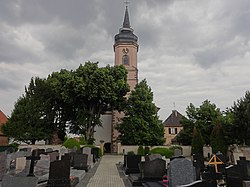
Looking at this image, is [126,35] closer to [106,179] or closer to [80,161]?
[80,161]

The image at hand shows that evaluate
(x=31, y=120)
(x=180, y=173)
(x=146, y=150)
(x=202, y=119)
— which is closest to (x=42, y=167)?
(x=180, y=173)

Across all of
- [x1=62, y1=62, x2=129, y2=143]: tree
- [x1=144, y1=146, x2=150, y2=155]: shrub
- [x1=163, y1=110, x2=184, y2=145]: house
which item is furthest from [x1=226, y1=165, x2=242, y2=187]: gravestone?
[x1=163, y1=110, x2=184, y2=145]: house

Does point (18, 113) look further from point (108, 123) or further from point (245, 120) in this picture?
point (245, 120)

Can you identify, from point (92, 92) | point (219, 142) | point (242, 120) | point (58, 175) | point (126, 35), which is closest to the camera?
point (58, 175)

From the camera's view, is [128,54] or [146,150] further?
[128,54]

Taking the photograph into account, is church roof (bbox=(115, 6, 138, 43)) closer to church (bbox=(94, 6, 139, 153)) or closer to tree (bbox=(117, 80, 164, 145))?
church (bbox=(94, 6, 139, 153))

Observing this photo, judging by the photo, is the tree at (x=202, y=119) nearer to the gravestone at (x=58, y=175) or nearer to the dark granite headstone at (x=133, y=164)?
the dark granite headstone at (x=133, y=164)

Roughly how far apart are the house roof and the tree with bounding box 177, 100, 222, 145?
1820 cm

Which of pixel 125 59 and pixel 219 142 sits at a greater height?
pixel 125 59

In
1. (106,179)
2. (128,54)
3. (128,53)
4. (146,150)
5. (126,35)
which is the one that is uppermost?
(126,35)

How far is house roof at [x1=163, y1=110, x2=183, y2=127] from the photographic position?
54487mm

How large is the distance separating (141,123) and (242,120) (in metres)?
15.7

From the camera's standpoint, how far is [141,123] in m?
35.2

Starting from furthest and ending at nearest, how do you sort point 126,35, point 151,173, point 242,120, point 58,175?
1. point 126,35
2. point 242,120
3. point 151,173
4. point 58,175
